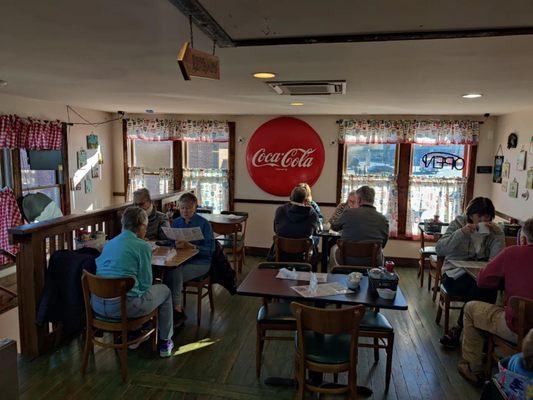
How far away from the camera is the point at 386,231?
380 centimetres

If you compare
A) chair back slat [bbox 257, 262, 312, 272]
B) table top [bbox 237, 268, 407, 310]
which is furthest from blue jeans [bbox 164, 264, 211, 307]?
table top [bbox 237, 268, 407, 310]

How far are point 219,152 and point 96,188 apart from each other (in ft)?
6.39

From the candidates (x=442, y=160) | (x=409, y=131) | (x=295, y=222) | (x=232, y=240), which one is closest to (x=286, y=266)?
(x=295, y=222)

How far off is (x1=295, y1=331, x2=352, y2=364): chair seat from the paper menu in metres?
1.38

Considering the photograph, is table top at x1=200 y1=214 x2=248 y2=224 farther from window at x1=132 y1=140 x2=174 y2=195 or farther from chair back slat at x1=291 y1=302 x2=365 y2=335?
chair back slat at x1=291 y1=302 x2=365 y2=335

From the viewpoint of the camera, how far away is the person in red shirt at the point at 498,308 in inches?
96.8

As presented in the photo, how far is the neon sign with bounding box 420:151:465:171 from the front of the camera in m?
5.75

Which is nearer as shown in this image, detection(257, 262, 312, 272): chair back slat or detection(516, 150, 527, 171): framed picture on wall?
detection(257, 262, 312, 272): chair back slat

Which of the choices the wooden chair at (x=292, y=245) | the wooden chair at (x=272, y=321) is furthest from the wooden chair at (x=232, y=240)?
the wooden chair at (x=272, y=321)

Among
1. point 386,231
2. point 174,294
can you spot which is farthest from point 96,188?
point 386,231

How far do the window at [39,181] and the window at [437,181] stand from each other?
489 centimetres

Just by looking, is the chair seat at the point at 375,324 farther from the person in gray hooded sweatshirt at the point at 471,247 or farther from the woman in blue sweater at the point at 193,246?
the woman in blue sweater at the point at 193,246

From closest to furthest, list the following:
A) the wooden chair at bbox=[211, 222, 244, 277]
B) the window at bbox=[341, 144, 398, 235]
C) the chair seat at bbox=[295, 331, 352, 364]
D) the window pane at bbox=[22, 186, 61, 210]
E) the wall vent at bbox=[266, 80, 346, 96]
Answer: the chair seat at bbox=[295, 331, 352, 364], the wall vent at bbox=[266, 80, 346, 96], the wooden chair at bbox=[211, 222, 244, 277], the window pane at bbox=[22, 186, 61, 210], the window at bbox=[341, 144, 398, 235]

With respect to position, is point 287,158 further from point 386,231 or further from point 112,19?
point 112,19
